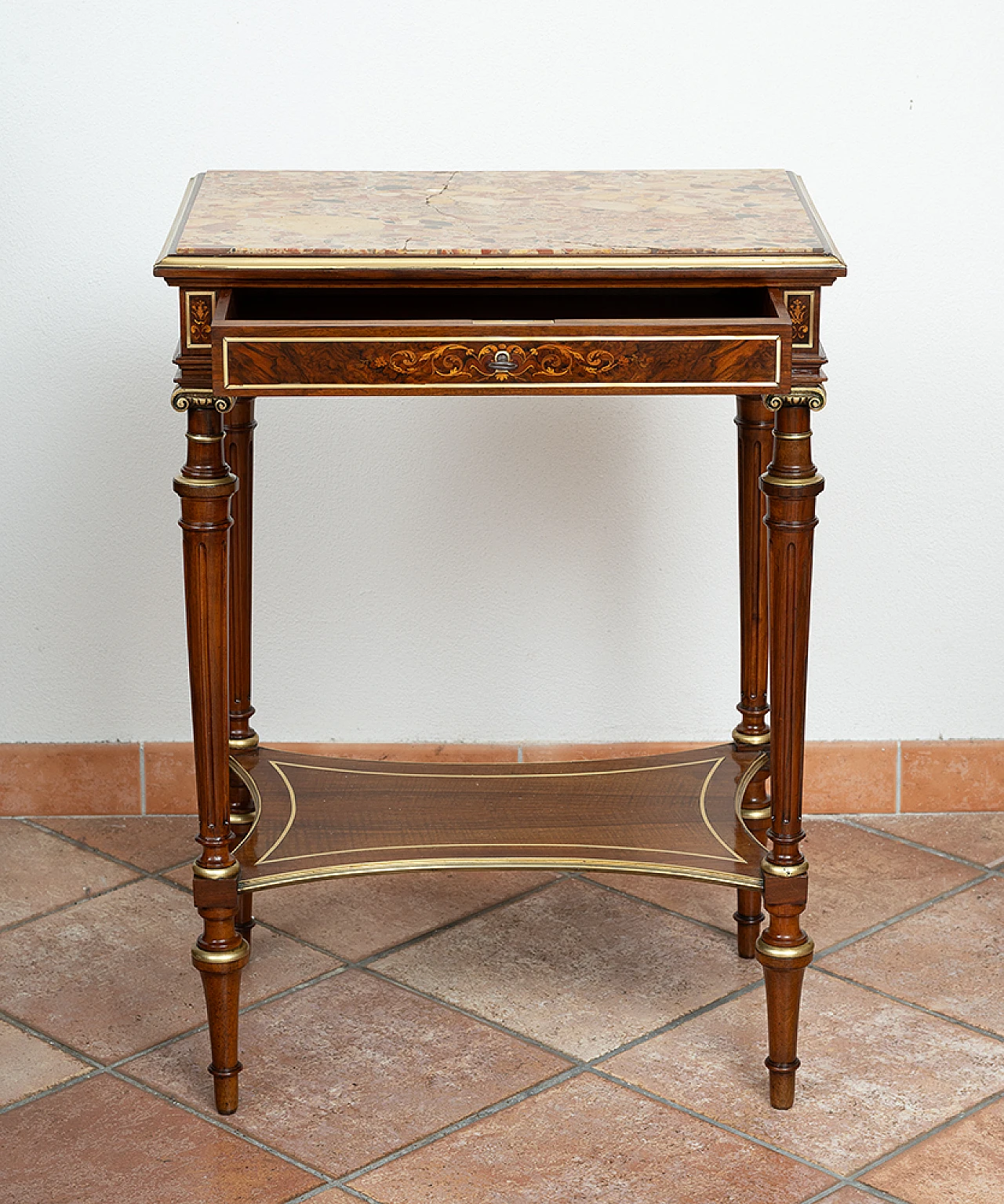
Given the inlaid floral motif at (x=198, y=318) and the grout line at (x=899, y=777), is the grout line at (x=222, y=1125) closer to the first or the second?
the inlaid floral motif at (x=198, y=318)

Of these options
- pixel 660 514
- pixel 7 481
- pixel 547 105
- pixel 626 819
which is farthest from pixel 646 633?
pixel 7 481

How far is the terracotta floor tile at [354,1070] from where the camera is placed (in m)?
2.18

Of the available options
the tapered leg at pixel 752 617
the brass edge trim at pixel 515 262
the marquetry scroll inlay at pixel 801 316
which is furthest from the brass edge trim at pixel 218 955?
the marquetry scroll inlay at pixel 801 316

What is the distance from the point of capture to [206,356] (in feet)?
6.49

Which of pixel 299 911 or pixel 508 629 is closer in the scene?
pixel 299 911

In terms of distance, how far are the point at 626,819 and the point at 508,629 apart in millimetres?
679

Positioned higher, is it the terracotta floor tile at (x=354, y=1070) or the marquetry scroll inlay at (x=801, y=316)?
the marquetry scroll inlay at (x=801, y=316)

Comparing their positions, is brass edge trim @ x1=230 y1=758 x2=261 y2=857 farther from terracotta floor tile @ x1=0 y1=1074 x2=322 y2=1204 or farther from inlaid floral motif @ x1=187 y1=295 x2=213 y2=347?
inlaid floral motif @ x1=187 y1=295 x2=213 y2=347

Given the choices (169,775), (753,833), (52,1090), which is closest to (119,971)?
(52,1090)

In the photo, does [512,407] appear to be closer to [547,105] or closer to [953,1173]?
[547,105]

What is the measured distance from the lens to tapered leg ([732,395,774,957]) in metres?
2.46

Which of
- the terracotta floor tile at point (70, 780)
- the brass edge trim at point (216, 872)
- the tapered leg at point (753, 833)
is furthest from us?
the terracotta floor tile at point (70, 780)

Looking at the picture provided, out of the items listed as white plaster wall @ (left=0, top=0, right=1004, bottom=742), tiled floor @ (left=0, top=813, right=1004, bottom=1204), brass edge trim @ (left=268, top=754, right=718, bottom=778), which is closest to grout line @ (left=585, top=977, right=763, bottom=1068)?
tiled floor @ (left=0, top=813, right=1004, bottom=1204)

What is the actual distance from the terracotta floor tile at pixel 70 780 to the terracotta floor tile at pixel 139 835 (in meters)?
0.03
